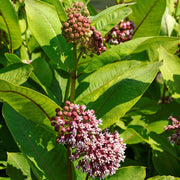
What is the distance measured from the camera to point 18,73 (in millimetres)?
1615

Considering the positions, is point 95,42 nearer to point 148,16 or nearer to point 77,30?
point 77,30

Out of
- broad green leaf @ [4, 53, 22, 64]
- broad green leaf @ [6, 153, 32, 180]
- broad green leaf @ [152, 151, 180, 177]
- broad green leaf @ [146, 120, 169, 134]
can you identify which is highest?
broad green leaf @ [4, 53, 22, 64]

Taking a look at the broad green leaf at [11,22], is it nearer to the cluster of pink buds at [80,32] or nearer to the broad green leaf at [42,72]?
the broad green leaf at [42,72]

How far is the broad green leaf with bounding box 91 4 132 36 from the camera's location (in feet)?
5.60

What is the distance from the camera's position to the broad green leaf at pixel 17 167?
1.73m

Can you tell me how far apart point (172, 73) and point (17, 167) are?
1.31 metres

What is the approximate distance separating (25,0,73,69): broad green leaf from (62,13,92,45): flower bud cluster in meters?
0.27

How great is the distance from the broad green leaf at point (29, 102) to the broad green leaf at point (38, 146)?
0.13 meters

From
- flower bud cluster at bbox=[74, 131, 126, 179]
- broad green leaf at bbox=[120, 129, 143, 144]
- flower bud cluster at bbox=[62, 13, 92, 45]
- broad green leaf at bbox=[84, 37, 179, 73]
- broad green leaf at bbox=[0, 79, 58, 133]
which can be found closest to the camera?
broad green leaf at bbox=[0, 79, 58, 133]

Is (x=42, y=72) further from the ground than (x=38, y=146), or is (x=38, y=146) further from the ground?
(x=42, y=72)

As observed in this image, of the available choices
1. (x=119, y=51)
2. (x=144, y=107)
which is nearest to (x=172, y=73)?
(x=144, y=107)

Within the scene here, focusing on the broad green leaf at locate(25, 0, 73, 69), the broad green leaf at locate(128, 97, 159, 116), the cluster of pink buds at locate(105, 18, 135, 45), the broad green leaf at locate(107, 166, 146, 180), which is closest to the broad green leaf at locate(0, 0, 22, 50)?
the broad green leaf at locate(25, 0, 73, 69)

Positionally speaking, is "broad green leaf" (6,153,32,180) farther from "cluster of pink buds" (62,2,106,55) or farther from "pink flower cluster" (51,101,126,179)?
"cluster of pink buds" (62,2,106,55)

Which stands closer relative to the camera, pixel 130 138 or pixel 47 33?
pixel 47 33
